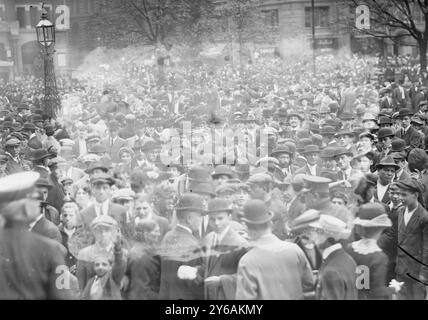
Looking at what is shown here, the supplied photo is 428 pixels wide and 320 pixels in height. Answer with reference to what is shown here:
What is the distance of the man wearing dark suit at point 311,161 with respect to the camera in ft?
17.2

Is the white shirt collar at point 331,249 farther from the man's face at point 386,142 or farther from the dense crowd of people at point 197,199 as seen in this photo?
the man's face at point 386,142

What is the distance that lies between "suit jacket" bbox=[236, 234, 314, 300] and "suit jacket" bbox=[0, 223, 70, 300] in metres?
1.22

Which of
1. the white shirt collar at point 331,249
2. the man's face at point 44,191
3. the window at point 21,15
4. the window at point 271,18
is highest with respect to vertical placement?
the window at point 21,15

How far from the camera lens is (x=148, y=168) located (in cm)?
543

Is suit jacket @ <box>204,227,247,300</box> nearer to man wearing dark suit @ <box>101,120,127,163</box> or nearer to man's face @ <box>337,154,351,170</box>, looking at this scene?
man's face @ <box>337,154,351,170</box>

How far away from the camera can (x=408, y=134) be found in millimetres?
7023

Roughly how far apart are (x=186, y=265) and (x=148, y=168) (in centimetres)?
143

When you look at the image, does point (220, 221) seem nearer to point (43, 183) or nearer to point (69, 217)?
point (69, 217)

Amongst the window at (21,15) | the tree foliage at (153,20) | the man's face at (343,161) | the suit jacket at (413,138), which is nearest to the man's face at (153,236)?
the man's face at (343,161)

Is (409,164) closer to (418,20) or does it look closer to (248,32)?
(248,32)

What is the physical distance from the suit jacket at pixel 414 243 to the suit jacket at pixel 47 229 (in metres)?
2.33

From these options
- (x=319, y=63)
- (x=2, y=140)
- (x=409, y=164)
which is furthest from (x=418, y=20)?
(x=2, y=140)

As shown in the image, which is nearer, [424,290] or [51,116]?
[424,290]

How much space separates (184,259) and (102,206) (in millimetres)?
872
